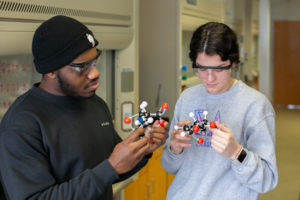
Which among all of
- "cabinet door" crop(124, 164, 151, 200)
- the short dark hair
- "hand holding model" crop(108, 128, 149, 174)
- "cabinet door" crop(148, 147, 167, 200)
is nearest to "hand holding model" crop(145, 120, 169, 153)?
"hand holding model" crop(108, 128, 149, 174)

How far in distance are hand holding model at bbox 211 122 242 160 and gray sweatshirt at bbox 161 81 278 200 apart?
5 centimetres

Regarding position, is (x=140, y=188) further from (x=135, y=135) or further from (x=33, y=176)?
(x=33, y=176)

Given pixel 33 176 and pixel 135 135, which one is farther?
pixel 135 135

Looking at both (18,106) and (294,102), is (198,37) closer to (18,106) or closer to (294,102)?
(18,106)

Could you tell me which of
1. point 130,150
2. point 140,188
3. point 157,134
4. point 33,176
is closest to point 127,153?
point 130,150

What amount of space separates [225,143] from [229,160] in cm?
20

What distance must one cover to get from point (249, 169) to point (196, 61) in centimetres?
50

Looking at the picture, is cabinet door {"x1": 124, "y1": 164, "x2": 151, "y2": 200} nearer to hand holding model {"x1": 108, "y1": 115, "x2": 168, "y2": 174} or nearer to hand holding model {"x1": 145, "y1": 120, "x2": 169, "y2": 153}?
hand holding model {"x1": 145, "y1": 120, "x2": 169, "y2": 153}

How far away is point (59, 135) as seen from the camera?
1409 mm

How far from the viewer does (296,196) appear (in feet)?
14.6

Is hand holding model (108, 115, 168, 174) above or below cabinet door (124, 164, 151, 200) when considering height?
above

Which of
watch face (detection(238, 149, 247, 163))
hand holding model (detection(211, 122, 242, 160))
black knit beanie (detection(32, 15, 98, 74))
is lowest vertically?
watch face (detection(238, 149, 247, 163))

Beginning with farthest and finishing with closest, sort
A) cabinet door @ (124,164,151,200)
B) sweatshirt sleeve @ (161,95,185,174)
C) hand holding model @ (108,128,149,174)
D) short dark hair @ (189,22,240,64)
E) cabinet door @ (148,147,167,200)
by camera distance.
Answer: cabinet door @ (148,147,167,200)
cabinet door @ (124,164,151,200)
sweatshirt sleeve @ (161,95,185,174)
short dark hair @ (189,22,240,64)
hand holding model @ (108,128,149,174)

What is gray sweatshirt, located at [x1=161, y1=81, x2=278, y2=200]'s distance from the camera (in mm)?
1409
